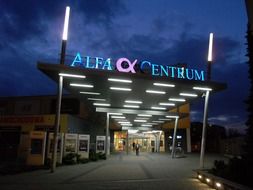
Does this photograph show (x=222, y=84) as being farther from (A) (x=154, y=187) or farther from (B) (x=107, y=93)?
(A) (x=154, y=187)

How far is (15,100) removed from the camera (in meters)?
52.5

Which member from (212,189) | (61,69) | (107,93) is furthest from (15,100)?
(212,189)

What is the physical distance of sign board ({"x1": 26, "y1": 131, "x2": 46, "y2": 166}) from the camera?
20391mm

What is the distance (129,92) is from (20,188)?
43.6 feet

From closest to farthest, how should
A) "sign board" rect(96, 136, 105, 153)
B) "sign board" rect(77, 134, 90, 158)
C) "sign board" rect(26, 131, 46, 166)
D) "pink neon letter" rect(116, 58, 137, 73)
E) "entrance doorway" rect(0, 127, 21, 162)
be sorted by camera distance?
"pink neon letter" rect(116, 58, 137, 73), "sign board" rect(26, 131, 46, 166), "sign board" rect(77, 134, 90, 158), "sign board" rect(96, 136, 105, 153), "entrance doorway" rect(0, 127, 21, 162)

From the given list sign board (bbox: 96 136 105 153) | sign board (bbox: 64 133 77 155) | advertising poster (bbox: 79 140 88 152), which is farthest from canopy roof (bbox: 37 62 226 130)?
sign board (bbox: 96 136 105 153)

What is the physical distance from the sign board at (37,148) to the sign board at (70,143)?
2922 mm

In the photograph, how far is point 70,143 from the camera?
23.9 m

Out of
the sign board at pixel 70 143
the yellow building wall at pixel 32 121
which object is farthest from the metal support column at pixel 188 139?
the sign board at pixel 70 143

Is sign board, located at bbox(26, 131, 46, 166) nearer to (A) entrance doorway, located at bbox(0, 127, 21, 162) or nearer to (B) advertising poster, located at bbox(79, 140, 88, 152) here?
(B) advertising poster, located at bbox(79, 140, 88, 152)

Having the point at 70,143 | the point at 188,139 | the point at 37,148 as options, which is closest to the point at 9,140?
the point at 70,143

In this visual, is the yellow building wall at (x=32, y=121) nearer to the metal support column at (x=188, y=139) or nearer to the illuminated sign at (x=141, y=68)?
the illuminated sign at (x=141, y=68)

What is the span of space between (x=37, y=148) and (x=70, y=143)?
361 centimetres

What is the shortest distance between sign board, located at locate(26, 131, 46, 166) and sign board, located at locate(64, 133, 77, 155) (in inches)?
115
